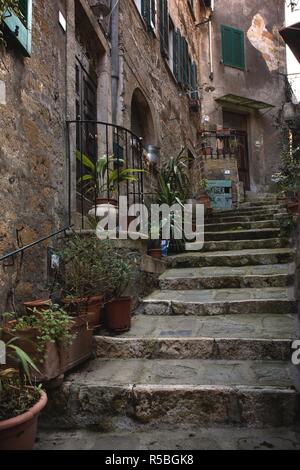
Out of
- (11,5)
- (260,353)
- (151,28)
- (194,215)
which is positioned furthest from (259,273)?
(151,28)

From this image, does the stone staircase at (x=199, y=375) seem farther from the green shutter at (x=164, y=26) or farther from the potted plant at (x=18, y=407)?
the green shutter at (x=164, y=26)

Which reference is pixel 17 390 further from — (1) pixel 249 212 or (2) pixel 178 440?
(1) pixel 249 212

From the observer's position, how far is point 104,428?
2221 millimetres

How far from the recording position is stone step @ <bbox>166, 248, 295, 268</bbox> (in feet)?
15.5

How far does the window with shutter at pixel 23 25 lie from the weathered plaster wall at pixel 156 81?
99.1 inches

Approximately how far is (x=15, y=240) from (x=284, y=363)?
6.31 ft

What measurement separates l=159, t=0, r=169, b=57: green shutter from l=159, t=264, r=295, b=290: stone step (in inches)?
208

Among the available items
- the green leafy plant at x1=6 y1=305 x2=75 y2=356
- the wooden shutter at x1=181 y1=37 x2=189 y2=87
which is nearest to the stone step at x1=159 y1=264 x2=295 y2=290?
the green leafy plant at x1=6 y1=305 x2=75 y2=356

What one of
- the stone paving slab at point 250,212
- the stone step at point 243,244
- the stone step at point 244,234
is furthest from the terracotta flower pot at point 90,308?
the stone paving slab at point 250,212

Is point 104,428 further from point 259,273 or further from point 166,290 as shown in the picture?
point 259,273

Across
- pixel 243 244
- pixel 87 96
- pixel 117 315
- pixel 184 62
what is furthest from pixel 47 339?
pixel 184 62

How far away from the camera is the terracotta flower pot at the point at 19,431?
1.71 m

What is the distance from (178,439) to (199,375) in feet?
1.63

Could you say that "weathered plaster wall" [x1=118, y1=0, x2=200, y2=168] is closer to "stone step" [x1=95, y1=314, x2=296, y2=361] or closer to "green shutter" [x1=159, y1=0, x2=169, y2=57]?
"green shutter" [x1=159, y1=0, x2=169, y2=57]
